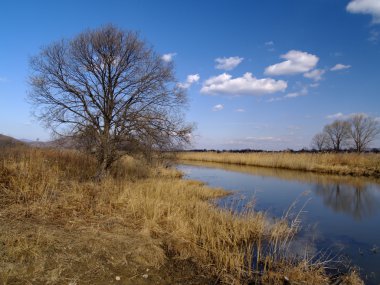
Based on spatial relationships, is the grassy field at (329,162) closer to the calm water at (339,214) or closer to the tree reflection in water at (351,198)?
the calm water at (339,214)

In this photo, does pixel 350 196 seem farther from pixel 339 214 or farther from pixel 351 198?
pixel 339 214

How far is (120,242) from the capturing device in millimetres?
6043

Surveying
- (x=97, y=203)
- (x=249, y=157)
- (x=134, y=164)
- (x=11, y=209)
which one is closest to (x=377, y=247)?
(x=97, y=203)

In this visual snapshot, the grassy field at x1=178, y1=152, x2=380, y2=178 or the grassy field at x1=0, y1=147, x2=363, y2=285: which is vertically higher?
the grassy field at x1=178, y1=152, x2=380, y2=178

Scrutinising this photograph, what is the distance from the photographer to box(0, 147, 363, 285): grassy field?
492 cm

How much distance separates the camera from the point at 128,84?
13.0 metres

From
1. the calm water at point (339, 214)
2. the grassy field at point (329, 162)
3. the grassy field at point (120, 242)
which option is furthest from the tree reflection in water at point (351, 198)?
the grassy field at point (329, 162)

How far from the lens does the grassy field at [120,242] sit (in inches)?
194

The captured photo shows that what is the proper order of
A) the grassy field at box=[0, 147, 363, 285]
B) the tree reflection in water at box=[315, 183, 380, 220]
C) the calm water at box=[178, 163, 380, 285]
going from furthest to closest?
1. the tree reflection in water at box=[315, 183, 380, 220]
2. the calm water at box=[178, 163, 380, 285]
3. the grassy field at box=[0, 147, 363, 285]

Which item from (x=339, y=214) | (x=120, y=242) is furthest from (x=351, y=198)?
(x=120, y=242)

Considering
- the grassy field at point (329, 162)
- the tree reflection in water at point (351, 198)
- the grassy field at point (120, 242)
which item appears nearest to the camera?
the grassy field at point (120, 242)

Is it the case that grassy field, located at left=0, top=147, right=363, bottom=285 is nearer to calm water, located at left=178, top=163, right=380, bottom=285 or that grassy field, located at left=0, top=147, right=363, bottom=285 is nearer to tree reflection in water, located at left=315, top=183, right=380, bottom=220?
calm water, located at left=178, top=163, right=380, bottom=285

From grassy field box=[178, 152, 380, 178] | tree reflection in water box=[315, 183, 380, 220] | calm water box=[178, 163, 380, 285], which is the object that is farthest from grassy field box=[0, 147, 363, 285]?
grassy field box=[178, 152, 380, 178]

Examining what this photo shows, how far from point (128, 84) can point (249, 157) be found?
27.7m
